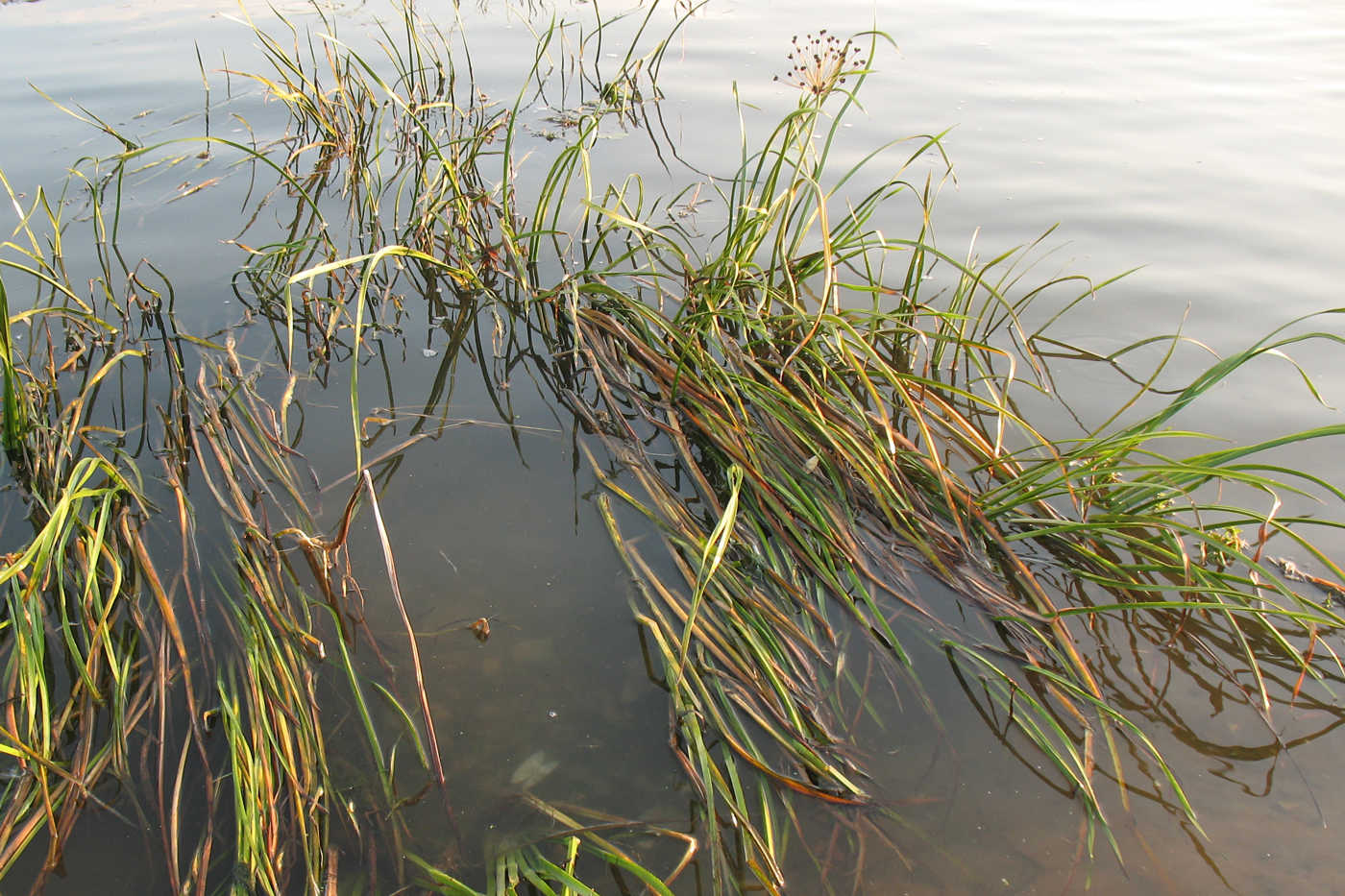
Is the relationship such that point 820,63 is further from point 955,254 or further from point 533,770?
point 533,770

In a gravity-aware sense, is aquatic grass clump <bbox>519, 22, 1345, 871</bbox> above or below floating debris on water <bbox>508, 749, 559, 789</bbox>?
above

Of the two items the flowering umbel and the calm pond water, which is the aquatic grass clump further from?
the flowering umbel

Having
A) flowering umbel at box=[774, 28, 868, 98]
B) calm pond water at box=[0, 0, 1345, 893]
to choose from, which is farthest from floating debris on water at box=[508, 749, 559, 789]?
flowering umbel at box=[774, 28, 868, 98]

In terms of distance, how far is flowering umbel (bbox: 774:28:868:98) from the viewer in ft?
7.97

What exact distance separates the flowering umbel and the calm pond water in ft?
0.52

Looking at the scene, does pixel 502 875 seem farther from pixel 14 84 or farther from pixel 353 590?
pixel 14 84

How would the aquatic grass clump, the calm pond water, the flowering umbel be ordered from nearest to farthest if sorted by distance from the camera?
the calm pond water < the aquatic grass clump < the flowering umbel

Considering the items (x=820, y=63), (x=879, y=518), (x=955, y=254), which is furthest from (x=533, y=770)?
(x=955, y=254)

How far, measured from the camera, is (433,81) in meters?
4.85

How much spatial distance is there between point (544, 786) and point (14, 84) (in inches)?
220

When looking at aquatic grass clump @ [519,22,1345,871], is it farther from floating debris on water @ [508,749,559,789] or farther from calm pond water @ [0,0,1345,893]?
floating debris on water @ [508,749,559,789]

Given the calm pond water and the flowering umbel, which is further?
the flowering umbel

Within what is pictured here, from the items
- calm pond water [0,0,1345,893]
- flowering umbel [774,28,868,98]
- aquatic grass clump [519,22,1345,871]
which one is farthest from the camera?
flowering umbel [774,28,868,98]

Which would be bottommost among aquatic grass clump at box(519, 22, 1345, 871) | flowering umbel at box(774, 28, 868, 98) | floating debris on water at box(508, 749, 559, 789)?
floating debris on water at box(508, 749, 559, 789)
